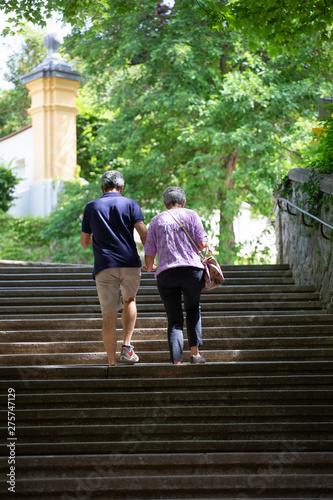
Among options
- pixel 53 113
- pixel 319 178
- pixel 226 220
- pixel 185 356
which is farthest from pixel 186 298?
pixel 53 113

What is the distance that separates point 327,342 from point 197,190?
11.6m

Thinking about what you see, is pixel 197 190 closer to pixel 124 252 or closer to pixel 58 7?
pixel 58 7

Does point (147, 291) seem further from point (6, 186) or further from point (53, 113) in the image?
point (53, 113)

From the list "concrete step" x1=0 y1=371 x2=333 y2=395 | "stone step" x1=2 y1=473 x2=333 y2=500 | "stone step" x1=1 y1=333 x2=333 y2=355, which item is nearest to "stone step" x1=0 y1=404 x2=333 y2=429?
"concrete step" x1=0 y1=371 x2=333 y2=395

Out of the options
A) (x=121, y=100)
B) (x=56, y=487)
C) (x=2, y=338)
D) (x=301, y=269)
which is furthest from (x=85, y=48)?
(x=56, y=487)

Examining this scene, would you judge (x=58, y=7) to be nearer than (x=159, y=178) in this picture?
Yes

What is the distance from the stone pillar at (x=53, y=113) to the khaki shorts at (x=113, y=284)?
55.5 ft

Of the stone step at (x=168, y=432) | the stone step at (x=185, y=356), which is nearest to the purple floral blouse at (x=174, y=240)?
the stone step at (x=185, y=356)

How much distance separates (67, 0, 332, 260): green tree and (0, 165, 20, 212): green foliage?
3468 millimetres

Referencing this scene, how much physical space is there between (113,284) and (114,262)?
0.17 m

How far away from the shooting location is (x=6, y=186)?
2105cm

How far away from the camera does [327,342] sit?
21.2 feet

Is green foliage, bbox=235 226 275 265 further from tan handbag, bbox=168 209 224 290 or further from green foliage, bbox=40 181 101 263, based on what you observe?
tan handbag, bbox=168 209 224 290

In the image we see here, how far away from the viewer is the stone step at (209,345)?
644 centimetres
